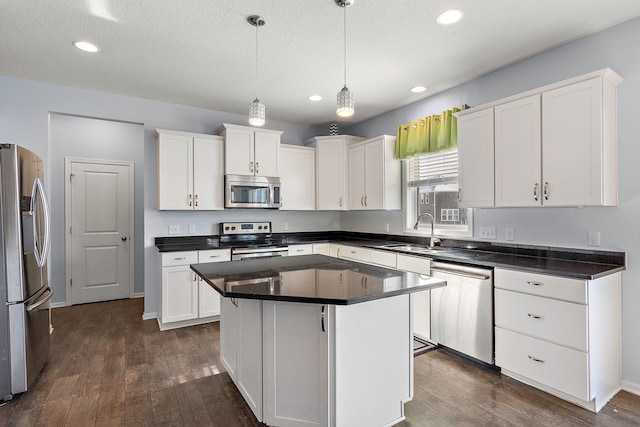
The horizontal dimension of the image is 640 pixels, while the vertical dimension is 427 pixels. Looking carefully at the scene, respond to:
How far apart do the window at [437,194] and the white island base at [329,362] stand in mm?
1939

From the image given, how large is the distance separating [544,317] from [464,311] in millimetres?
642

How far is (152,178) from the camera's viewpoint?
4.18m

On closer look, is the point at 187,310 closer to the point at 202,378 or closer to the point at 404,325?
the point at 202,378

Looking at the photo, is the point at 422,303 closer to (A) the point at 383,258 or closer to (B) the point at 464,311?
(B) the point at 464,311

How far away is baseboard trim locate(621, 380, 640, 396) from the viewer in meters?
2.40

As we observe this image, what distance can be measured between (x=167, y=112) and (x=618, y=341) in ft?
16.5

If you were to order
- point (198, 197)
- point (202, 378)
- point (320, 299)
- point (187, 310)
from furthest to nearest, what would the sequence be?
point (198, 197) < point (187, 310) < point (202, 378) < point (320, 299)

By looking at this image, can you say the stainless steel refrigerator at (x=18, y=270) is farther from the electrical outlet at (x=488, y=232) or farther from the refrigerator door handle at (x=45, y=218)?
the electrical outlet at (x=488, y=232)

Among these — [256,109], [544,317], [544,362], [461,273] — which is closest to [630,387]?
[544,362]

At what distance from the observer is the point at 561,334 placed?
2.28 meters

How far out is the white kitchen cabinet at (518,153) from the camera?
2.62 metres

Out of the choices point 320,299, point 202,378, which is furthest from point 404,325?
point 202,378

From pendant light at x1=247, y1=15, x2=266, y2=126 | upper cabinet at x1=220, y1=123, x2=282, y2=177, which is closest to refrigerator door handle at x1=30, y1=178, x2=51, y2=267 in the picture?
pendant light at x1=247, y1=15, x2=266, y2=126

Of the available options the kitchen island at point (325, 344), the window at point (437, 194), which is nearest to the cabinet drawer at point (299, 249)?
the window at point (437, 194)
